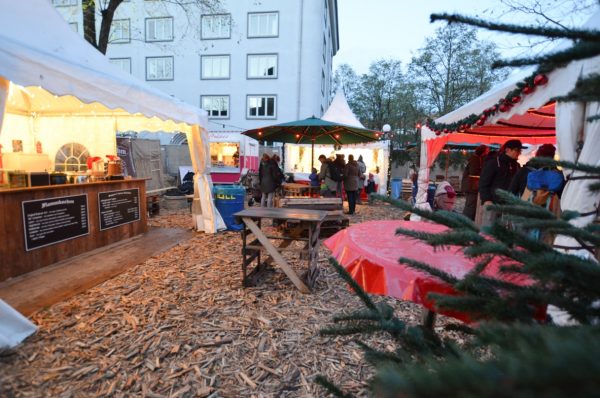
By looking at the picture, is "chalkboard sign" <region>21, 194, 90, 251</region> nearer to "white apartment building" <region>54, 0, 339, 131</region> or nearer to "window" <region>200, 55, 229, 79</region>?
"white apartment building" <region>54, 0, 339, 131</region>

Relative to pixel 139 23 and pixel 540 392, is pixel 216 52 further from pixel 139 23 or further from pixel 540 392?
pixel 540 392

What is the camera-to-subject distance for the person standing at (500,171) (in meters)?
5.05

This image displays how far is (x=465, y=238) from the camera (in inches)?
41.9

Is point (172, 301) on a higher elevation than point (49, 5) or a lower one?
lower

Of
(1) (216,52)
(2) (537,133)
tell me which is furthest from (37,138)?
(1) (216,52)

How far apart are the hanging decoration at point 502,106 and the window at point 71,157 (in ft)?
28.3

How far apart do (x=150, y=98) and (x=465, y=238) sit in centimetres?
617

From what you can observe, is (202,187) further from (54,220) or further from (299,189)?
(299,189)

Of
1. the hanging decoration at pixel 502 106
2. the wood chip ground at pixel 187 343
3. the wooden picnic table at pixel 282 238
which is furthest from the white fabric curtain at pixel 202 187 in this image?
the hanging decoration at pixel 502 106

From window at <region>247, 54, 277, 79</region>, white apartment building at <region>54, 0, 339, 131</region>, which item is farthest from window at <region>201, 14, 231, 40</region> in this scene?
window at <region>247, 54, 277, 79</region>

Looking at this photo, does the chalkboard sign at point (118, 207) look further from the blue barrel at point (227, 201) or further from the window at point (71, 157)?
the window at point (71, 157)

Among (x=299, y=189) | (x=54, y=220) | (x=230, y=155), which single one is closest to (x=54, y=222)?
(x=54, y=220)

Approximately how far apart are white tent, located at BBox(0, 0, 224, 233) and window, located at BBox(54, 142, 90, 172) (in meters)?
0.40

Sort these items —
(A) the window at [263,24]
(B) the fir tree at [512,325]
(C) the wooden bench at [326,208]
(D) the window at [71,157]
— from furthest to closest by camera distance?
(A) the window at [263,24], (D) the window at [71,157], (C) the wooden bench at [326,208], (B) the fir tree at [512,325]
